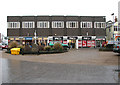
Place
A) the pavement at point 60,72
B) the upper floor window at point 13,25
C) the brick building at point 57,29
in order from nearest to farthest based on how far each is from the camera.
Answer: the pavement at point 60,72 → the brick building at point 57,29 → the upper floor window at point 13,25

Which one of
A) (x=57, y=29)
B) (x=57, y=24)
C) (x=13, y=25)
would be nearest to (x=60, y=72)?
(x=57, y=29)

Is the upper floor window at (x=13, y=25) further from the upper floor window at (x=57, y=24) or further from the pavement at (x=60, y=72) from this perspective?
the pavement at (x=60, y=72)

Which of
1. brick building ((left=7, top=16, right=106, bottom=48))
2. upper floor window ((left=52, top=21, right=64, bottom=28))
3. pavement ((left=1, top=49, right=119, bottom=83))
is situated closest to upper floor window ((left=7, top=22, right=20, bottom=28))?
brick building ((left=7, top=16, right=106, bottom=48))

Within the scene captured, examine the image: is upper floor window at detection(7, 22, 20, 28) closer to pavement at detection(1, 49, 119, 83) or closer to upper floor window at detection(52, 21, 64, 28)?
upper floor window at detection(52, 21, 64, 28)

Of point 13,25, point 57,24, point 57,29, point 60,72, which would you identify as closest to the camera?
point 60,72

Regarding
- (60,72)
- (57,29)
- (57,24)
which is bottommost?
(60,72)

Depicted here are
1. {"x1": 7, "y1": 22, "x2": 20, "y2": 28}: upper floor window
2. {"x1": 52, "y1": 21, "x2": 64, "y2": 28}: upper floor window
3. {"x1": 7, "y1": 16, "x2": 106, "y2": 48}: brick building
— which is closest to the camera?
{"x1": 7, "y1": 16, "x2": 106, "y2": 48}: brick building

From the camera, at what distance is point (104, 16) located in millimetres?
48594

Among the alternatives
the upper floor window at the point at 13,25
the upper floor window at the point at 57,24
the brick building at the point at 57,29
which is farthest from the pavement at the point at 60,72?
the upper floor window at the point at 13,25

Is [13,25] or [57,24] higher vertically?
[57,24]

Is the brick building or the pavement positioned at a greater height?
the brick building

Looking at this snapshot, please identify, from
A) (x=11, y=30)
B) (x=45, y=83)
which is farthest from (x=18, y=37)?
(x=45, y=83)

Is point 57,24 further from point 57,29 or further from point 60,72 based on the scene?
point 60,72

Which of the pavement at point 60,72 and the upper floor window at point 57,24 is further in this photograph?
the upper floor window at point 57,24
